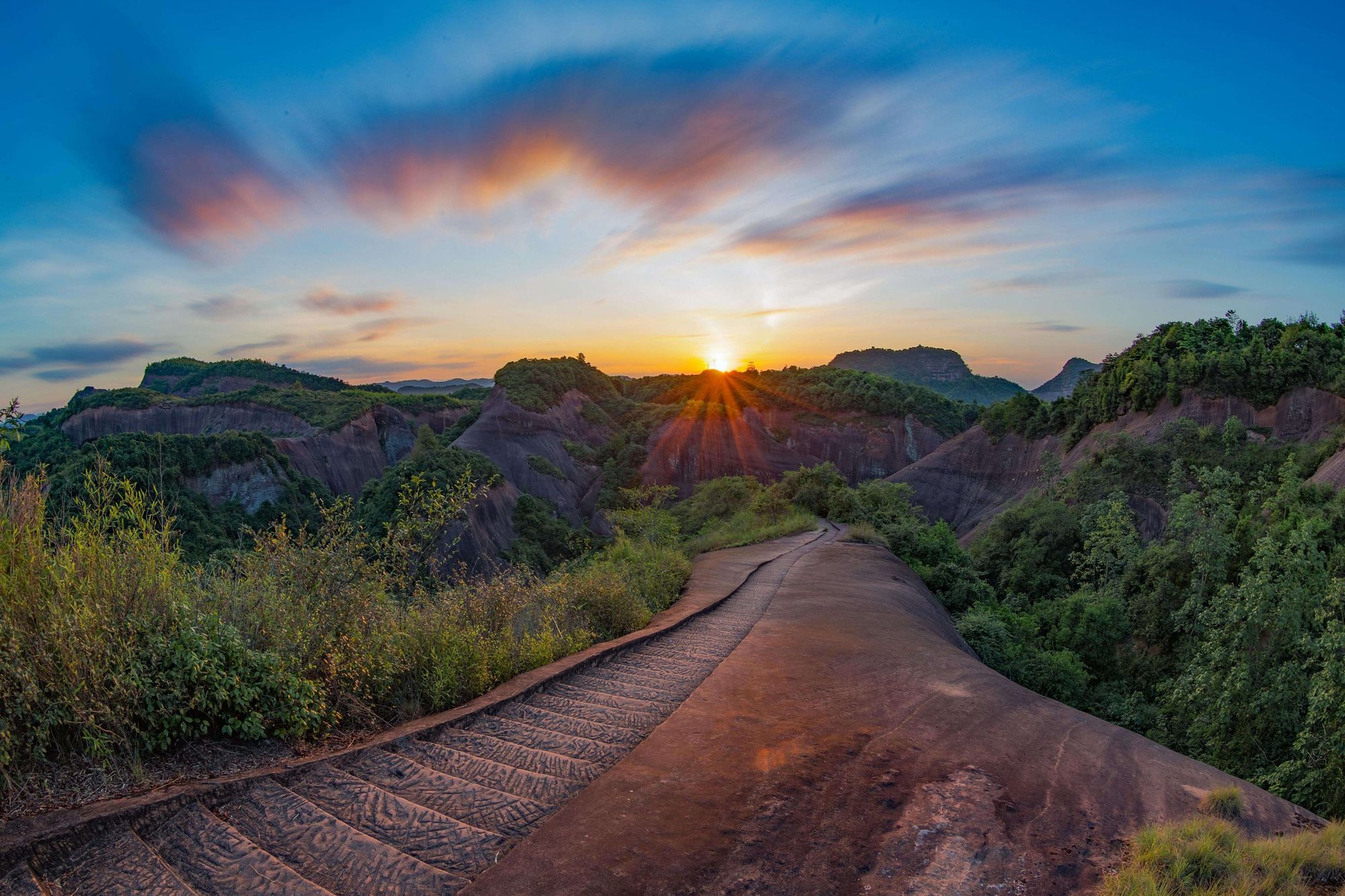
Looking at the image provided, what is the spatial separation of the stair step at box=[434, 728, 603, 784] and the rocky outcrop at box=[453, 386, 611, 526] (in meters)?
37.1

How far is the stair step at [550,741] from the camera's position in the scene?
14.2ft

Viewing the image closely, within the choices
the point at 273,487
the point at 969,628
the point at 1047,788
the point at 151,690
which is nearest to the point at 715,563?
the point at 969,628

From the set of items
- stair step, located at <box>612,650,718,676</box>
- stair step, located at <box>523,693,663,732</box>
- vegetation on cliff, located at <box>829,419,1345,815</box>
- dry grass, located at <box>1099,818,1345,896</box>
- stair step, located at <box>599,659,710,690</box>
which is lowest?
vegetation on cliff, located at <box>829,419,1345,815</box>

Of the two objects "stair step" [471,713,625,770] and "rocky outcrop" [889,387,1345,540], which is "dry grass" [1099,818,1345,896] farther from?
"rocky outcrop" [889,387,1345,540]

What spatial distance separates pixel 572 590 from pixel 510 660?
246 cm

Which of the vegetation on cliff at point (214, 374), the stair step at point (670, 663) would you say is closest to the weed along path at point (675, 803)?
the stair step at point (670, 663)

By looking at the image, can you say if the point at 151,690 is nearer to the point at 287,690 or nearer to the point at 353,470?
the point at 287,690

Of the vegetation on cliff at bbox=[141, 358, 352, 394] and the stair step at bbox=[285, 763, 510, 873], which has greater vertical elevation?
the vegetation on cliff at bbox=[141, 358, 352, 394]

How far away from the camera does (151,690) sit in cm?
355

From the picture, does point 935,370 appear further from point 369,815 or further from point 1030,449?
point 369,815

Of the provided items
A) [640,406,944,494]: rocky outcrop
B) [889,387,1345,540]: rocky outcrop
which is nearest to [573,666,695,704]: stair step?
[889,387,1345,540]: rocky outcrop

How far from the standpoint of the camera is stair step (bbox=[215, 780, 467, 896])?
278 centimetres

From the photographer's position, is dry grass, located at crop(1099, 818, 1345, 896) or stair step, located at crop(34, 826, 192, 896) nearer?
stair step, located at crop(34, 826, 192, 896)

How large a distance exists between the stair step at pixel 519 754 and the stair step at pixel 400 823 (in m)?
0.74
